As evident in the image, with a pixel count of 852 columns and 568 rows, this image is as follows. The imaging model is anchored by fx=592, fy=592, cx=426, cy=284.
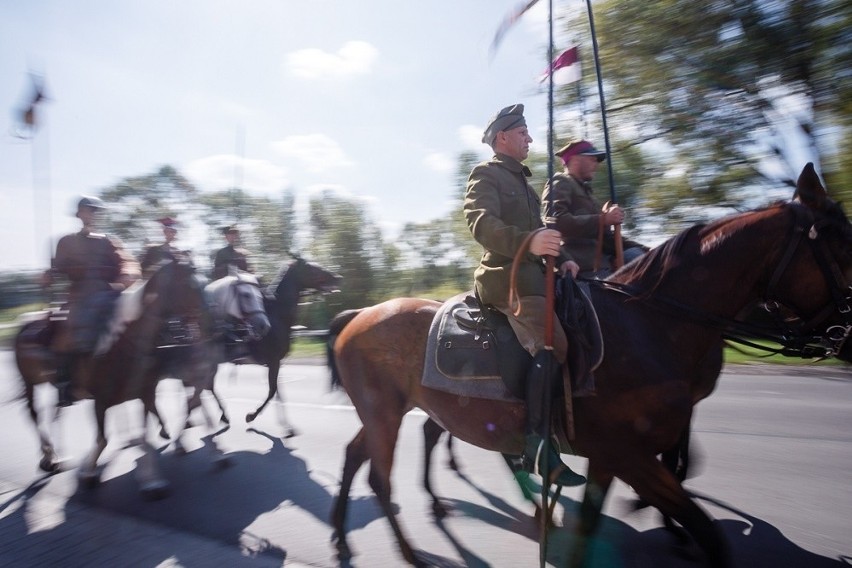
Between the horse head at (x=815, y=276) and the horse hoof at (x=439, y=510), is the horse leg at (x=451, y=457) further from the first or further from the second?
the horse head at (x=815, y=276)

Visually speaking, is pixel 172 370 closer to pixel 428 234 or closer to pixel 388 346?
pixel 388 346

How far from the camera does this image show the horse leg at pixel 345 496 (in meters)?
4.23

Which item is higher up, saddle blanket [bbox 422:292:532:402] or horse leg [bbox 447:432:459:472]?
saddle blanket [bbox 422:292:532:402]

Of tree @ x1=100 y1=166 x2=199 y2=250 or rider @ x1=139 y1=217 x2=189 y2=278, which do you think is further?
tree @ x1=100 y1=166 x2=199 y2=250

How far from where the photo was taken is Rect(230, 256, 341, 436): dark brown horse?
28.5 feet

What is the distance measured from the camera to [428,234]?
44.7 metres

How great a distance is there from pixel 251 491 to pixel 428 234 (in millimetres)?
39469

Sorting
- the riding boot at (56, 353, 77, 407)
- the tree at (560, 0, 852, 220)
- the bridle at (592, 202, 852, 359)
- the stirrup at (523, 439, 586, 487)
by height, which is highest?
the tree at (560, 0, 852, 220)

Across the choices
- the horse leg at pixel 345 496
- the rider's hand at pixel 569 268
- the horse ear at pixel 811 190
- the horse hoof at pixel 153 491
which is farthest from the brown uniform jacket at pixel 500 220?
the horse hoof at pixel 153 491

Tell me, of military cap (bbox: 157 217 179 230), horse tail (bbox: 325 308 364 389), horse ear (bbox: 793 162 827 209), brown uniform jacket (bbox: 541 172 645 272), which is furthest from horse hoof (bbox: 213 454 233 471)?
horse ear (bbox: 793 162 827 209)

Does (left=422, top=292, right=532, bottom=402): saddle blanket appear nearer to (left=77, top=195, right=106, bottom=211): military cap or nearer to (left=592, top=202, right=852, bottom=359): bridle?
(left=592, top=202, right=852, bottom=359): bridle

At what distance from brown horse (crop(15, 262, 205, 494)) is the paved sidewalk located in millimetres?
843

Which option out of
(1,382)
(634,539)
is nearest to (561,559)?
(634,539)

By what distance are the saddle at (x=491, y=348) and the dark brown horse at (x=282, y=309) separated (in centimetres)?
483
